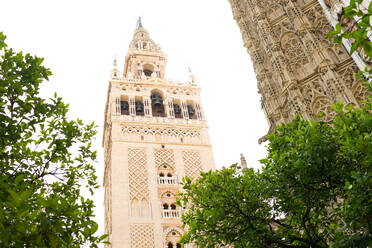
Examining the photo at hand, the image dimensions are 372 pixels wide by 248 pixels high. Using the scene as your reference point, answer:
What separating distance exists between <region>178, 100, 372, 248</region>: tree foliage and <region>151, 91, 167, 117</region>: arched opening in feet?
83.4

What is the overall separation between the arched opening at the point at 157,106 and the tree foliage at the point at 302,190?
2543 cm

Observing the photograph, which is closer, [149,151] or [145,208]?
[145,208]

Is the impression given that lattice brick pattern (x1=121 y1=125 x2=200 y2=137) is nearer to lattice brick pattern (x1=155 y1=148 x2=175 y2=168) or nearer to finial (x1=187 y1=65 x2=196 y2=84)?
lattice brick pattern (x1=155 y1=148 x2=175 y2=168)

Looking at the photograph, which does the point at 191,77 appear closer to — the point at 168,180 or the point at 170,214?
the point at 168,180

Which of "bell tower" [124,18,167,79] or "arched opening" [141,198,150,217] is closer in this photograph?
"arched opening" [141,198,150,217]

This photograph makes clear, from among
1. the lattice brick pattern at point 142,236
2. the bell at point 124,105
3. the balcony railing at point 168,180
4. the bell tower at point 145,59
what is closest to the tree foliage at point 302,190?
the lattice brick pattern at point 142,236

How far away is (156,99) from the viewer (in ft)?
111

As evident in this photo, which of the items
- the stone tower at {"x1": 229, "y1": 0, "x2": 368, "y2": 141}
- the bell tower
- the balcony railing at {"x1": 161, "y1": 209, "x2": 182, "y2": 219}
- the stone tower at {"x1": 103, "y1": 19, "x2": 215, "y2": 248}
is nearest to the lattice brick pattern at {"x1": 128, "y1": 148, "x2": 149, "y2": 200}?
the stone tower at {"x1": 103, "y1": 19, "x2": 215, "y2": 248}

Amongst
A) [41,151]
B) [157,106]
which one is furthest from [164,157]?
[41,151]

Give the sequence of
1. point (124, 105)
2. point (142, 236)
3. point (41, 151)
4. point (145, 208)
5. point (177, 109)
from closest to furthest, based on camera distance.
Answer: point (41, 151) → point (142, 236) → point (145, 208) → point (124, 105) → point (177, 109)

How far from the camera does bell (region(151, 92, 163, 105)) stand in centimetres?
3372

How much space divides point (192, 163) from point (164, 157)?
2.39m

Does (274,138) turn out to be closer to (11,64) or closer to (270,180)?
(270,180)

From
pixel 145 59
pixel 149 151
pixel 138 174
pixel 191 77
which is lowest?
pixel 138 174
